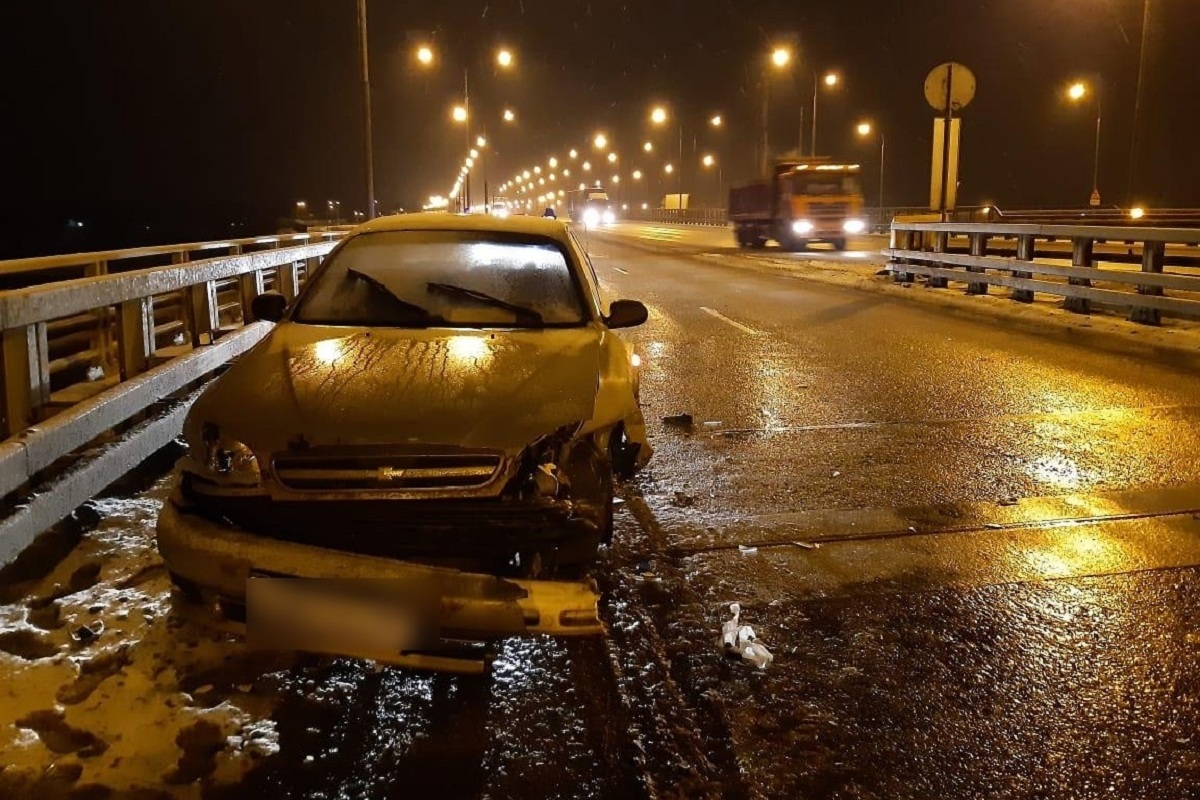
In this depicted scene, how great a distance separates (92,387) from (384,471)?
11.4 feet

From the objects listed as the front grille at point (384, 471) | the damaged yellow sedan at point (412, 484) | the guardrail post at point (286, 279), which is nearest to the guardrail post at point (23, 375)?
the damaged yellow sedan at point (412, 484)

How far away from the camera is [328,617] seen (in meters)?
3.20

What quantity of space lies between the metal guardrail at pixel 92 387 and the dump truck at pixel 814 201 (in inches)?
1104

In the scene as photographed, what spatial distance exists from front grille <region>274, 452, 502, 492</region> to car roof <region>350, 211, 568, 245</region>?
2.45 meters

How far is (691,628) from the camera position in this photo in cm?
399

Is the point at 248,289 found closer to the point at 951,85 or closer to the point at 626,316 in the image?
the point at 626,316

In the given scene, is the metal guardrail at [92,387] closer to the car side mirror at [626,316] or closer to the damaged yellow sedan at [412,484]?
the damaged yellow sedan at [412,484]

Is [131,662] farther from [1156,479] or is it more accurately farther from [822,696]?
[1156,479]

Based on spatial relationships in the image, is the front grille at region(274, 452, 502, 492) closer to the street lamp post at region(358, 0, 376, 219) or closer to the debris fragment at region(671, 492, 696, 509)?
the debris fragment at region(671, 492, 696, 509)

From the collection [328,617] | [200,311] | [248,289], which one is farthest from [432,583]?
[248,289]

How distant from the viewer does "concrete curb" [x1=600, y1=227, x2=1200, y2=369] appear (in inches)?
432

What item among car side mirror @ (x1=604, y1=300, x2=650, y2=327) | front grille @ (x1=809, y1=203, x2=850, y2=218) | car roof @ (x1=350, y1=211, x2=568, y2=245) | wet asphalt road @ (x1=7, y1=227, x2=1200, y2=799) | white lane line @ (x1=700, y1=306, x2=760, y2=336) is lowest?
wet asphalt road @ (x1=7, y1=227, x2=1200, y2=799)

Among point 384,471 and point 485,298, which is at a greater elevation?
point 485,298

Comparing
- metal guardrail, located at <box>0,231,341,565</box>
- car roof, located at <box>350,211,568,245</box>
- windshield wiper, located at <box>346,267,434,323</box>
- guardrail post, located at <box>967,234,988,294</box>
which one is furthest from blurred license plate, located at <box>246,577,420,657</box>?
guardrail post, located at <box>967,234,988,294</box>
